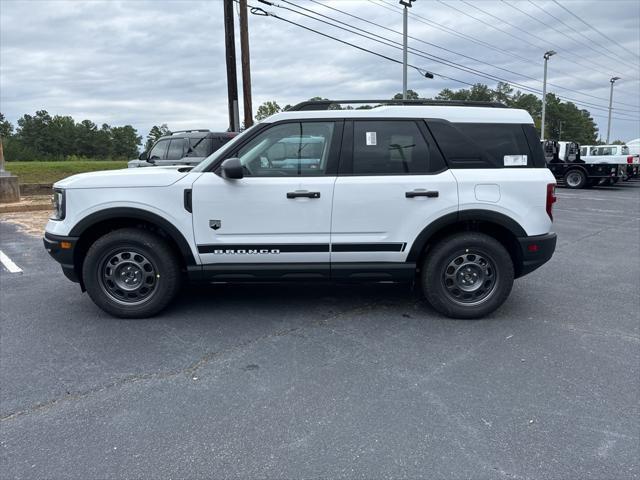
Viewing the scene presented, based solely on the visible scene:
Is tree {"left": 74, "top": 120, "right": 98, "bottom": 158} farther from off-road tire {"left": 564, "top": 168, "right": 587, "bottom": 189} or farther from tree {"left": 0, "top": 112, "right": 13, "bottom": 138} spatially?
off-road tire {"left": 564, "top": 168, "right": 587, "bottom": 189}

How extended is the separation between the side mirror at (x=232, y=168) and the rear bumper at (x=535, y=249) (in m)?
2.57

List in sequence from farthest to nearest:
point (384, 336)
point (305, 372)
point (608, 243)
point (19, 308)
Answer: point (608, 243)
point (19, 308)
point (384, 336)
point (305, 372)

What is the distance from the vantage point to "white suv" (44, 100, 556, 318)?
4367 mm

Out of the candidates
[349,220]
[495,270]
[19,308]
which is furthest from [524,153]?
[19,308]

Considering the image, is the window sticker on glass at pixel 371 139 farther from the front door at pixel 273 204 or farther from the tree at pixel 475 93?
the tree at pixel 475 93

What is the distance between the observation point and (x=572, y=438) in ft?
9.09

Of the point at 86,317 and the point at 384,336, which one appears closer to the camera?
the point at 384,336

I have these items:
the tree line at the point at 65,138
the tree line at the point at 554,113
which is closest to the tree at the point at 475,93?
the tree line at the point at 554,113

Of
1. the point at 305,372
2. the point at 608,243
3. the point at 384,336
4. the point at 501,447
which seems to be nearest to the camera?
the point at 501,447

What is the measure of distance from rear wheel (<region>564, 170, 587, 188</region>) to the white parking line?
21501 mm

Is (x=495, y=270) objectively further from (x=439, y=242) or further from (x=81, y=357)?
(x=81, y=357)

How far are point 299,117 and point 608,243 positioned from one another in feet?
22.5

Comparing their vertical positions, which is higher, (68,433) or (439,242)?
(439,242)

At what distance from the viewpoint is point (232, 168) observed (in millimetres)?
4160
